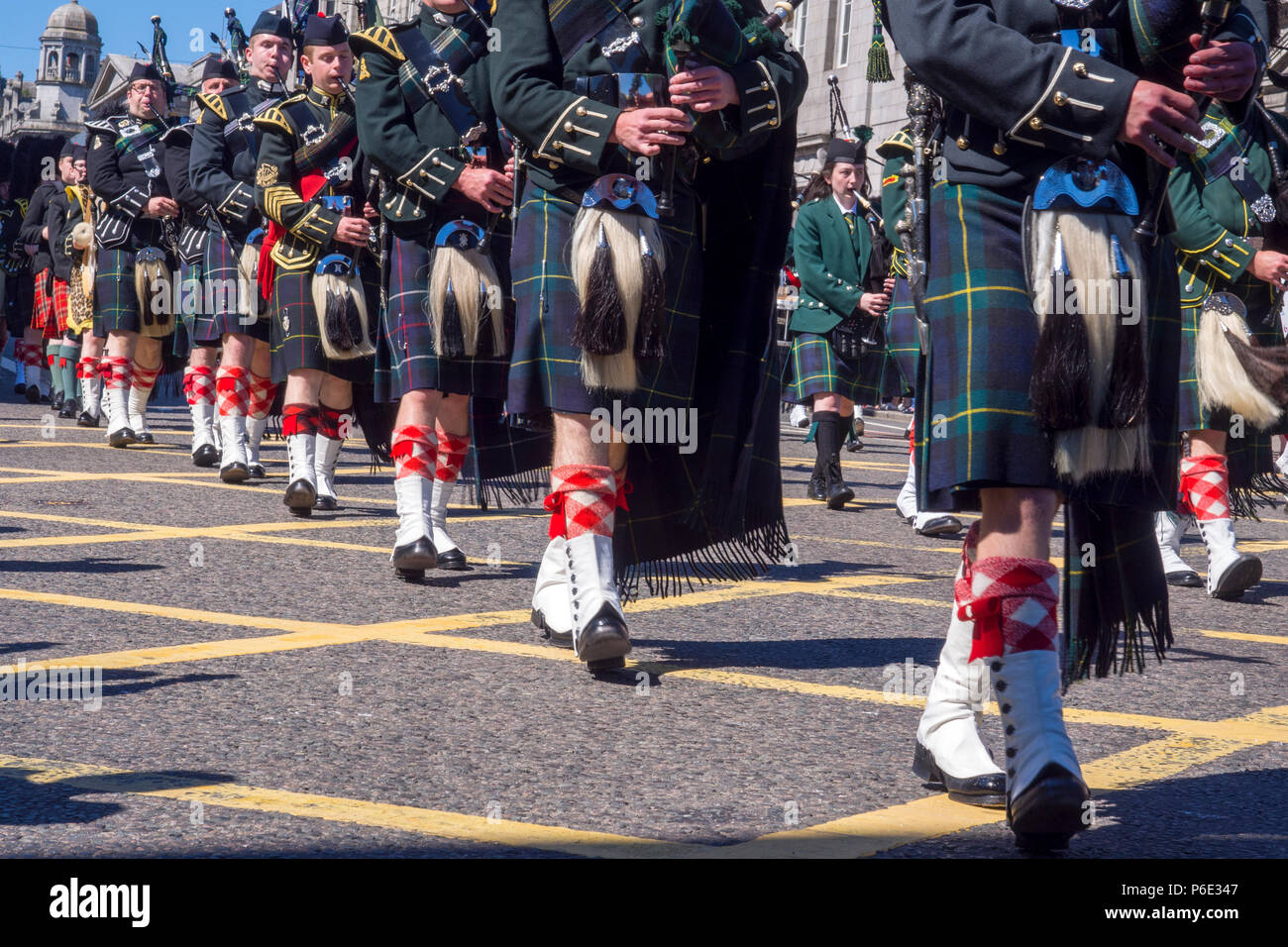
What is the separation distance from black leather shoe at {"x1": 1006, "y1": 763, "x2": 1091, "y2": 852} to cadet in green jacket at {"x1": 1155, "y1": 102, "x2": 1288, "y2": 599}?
396 cm

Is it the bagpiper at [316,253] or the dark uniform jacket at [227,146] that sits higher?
the dark uniform jacket at [227,146]

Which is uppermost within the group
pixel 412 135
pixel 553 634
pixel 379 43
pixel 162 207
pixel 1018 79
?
pixel 162 207

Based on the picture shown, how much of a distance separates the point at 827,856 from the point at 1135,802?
808mm

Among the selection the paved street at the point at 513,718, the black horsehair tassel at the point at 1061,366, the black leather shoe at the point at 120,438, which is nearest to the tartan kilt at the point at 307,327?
the paved street at the point at 513,718

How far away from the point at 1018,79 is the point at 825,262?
24.8ft

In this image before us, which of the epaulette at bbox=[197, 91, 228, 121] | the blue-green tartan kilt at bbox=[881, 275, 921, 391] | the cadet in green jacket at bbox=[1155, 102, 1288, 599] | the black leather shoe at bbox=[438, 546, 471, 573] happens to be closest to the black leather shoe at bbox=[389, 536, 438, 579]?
the black leather shoe at bbox=[438, 546, 471, 573]

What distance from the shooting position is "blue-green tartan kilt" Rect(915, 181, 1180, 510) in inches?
124

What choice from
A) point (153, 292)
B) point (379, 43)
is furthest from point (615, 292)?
point (153, 292)

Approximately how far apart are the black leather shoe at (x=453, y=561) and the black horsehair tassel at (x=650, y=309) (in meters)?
2.24

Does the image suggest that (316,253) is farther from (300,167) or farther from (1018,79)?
(1018,79)

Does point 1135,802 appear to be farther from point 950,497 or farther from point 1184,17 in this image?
point 1184,17

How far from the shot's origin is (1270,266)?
22.4 feet

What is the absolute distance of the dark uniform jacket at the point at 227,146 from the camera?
9398mm

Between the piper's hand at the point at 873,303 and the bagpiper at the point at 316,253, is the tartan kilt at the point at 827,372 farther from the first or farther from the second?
the bagpiper at the point at 316,253
